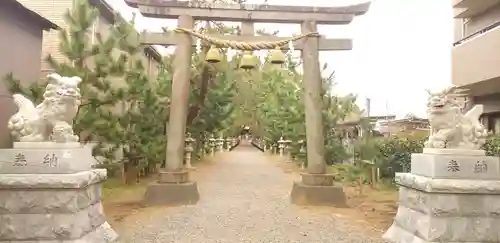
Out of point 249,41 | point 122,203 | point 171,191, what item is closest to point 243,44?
point 249,41

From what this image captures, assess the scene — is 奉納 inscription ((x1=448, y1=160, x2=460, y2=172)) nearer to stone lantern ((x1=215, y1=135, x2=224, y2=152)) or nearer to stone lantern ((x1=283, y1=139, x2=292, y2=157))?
stone lantern ((x1=283, y1=139, x2=292, y2=157))

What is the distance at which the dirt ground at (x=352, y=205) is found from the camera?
820 cm

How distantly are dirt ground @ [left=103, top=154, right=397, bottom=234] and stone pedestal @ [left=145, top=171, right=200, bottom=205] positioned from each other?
1.12ft

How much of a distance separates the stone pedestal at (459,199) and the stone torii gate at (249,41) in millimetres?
4451

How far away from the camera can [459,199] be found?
5.19m

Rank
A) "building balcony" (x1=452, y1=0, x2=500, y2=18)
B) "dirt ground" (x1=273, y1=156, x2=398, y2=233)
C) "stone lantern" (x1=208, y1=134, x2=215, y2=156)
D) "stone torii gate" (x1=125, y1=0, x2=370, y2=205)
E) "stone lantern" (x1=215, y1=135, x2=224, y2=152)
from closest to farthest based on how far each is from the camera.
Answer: "dirt ground" (x1=273, y1=156, x2=398, y2=233), "stone torii gate" (x1=125, y1=0, x2=370, y2=205), "building balcony" (x1=452, y1=0, x2=500, y2=18), "stone lantern" (x1=208, y1=134, x2=215, y2=156), "stone lantern" (x1=215, y1=135, x2=224, y2=152)

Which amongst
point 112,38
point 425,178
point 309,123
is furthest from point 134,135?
point 425,178

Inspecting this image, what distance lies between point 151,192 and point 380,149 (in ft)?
24.1

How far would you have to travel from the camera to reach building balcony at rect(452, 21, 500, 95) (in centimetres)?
1345

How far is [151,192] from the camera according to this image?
962cm

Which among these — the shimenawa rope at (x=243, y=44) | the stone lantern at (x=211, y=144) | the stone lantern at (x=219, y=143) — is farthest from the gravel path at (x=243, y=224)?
the stone lantern at (x=219, y=143)

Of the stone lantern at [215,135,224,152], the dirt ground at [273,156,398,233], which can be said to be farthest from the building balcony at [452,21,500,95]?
the stone lantern at [215,135,224,152]

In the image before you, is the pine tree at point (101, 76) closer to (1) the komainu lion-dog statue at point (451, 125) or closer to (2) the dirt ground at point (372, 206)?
(2) the dirt ground at point (372, 206)

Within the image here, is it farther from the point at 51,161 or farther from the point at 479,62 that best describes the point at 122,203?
the point at 479,62
